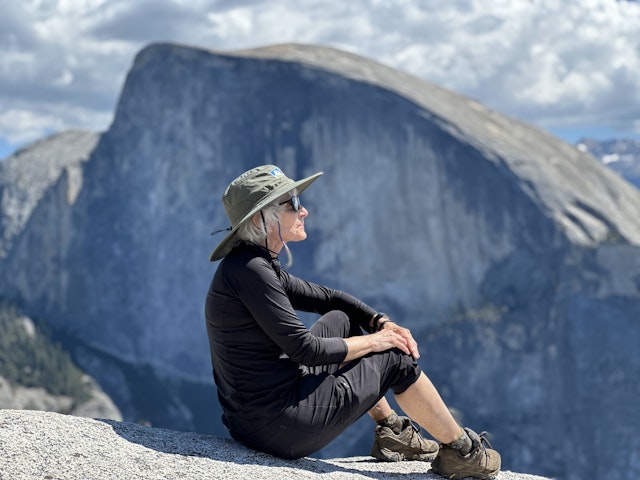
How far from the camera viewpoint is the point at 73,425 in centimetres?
1109

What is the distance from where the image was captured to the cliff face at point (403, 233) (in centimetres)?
14075

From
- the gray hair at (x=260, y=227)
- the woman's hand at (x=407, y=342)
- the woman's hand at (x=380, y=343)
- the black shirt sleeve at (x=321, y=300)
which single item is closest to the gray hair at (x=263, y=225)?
the gray hair at (x=260, y=227)

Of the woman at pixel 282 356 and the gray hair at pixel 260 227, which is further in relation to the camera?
the gray hair at pixel 260 227

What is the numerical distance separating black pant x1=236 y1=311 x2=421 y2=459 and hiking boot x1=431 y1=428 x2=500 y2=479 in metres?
1.19

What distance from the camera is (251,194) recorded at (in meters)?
10.3

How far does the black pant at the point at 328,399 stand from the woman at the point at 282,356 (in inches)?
0.5

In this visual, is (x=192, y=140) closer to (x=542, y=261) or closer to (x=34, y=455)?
(x=542, y=261)

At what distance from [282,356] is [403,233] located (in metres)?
149

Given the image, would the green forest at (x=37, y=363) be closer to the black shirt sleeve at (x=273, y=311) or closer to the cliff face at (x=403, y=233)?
the cliff face at (x=403, y=233)

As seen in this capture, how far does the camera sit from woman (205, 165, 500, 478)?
10031 mm

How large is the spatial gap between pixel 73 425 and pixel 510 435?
138099 millimetres

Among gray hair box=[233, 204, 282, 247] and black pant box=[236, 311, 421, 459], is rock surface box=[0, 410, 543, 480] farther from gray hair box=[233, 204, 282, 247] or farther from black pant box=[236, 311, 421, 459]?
gray hair box=[233, 204, 282, 247]

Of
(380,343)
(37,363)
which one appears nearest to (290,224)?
(380,343)

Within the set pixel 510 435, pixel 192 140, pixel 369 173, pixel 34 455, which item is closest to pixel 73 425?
pixel 34 455
